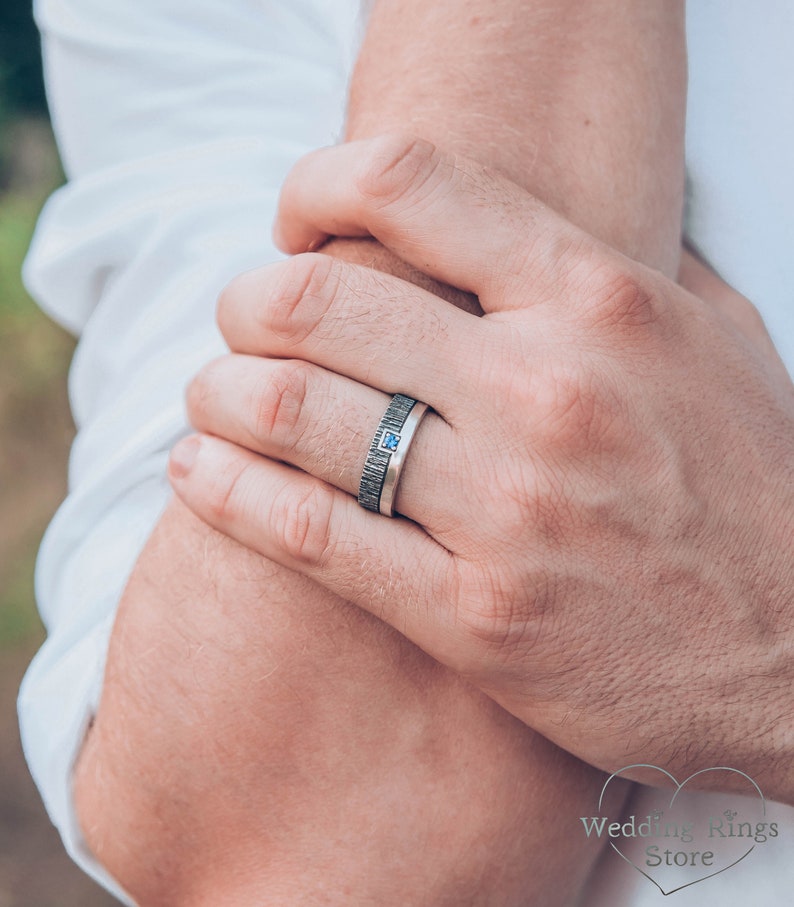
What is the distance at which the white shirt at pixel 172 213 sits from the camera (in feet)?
3.36

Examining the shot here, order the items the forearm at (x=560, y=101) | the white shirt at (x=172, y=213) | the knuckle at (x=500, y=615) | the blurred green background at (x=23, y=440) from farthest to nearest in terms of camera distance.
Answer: the blurred green background at (x=23, y=440)
the white shirt at (x=172, y=213)
the forearm at (x=560, y=101)
the knuckle at (x=500, y=615)

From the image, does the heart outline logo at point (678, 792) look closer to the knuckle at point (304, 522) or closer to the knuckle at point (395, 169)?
the knuckle at point (304, 522)

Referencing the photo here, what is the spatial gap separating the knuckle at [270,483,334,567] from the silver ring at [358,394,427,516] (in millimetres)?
38

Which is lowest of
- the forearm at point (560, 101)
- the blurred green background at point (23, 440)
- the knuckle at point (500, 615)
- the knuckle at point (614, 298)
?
the blurred green background at point (23, 440)

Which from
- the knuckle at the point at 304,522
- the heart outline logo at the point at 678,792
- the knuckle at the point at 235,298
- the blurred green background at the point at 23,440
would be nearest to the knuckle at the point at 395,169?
the knuckle at the point at 235,298

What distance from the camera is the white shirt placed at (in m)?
1.03

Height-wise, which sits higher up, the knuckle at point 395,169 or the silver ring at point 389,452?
the knuckle at point 395,169

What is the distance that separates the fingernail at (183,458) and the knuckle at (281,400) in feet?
0.32

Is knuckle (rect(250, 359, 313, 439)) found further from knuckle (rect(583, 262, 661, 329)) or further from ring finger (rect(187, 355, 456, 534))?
knuckle (rect(583, 262, 661, 329))

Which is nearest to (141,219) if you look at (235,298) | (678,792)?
(235,298)

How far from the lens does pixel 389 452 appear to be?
2.42ft

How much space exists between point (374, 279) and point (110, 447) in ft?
1.77

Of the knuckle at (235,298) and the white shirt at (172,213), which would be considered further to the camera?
the white shirt at (172,213)

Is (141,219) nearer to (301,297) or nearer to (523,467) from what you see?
(301,297)
